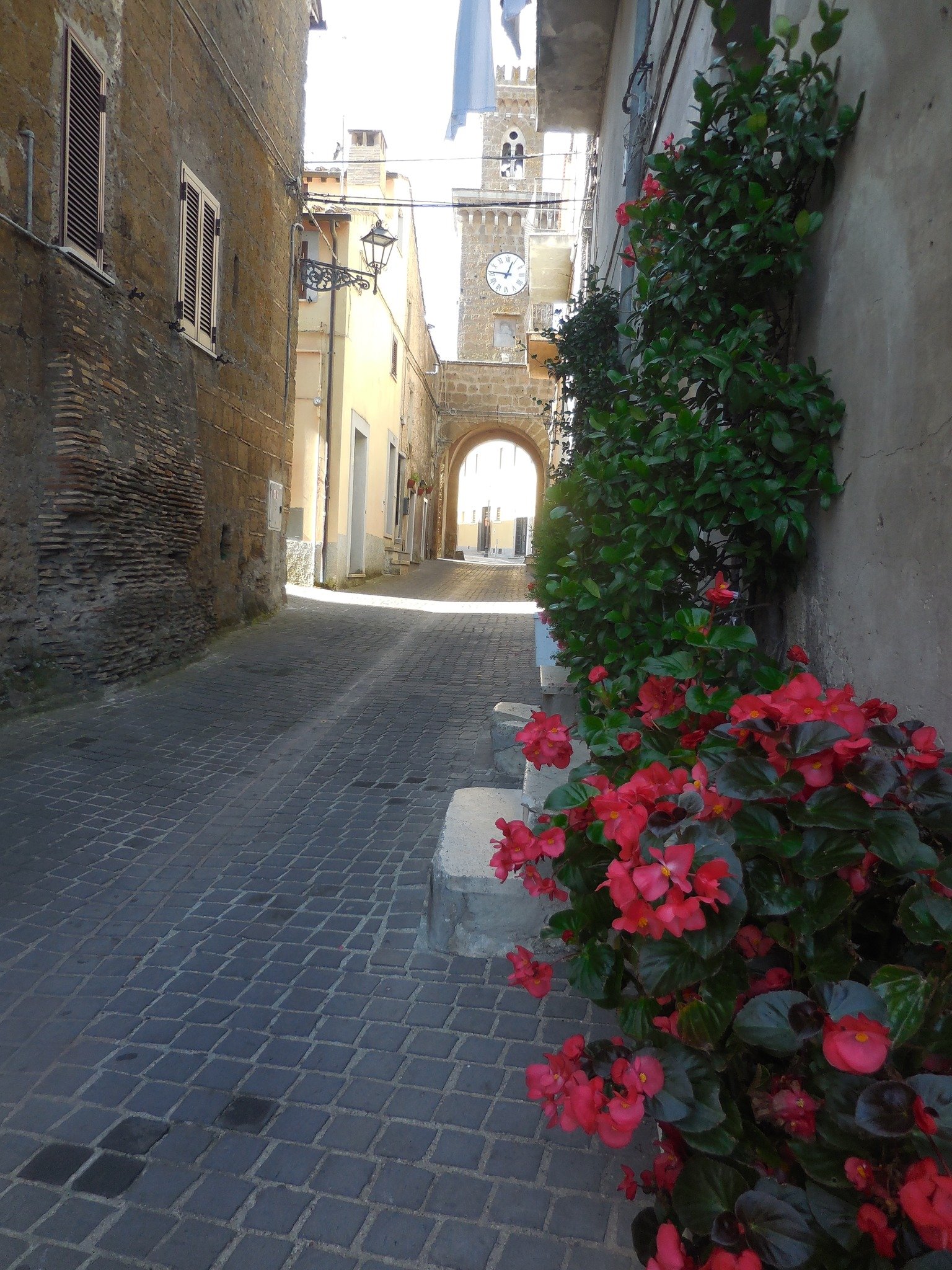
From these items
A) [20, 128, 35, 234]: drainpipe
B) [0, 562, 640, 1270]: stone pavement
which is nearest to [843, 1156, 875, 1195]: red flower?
[0, 562, 640, 1270]: stone pavement

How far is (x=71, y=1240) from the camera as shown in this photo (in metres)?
2.04

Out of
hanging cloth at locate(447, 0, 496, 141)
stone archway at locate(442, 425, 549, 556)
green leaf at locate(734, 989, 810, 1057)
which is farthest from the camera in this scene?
stone archway at locate(442, 425, 549, 556)

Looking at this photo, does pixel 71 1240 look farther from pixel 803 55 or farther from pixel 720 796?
pixel 803 55

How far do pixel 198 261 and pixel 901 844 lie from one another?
32.1 ft

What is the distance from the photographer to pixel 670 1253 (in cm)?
144

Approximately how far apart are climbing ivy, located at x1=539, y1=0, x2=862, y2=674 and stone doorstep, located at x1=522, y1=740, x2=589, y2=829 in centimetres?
48

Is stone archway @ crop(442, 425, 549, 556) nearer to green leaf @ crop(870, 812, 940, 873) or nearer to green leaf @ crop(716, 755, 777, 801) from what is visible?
green leaf @ crop(716, 755, 777, 801)

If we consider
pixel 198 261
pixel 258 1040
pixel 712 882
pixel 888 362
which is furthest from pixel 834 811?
pixel 198 261

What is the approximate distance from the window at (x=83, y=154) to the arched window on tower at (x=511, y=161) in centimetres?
4121

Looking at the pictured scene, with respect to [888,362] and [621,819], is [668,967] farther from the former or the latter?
[888,362]

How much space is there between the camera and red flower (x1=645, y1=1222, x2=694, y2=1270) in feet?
4.72

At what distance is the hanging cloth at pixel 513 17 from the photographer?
31.4ft

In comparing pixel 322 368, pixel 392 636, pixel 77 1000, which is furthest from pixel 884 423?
pixel 322 368

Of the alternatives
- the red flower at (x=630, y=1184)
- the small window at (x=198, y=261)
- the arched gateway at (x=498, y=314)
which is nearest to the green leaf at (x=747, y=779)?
the red flower at (x=630, y=1184)
